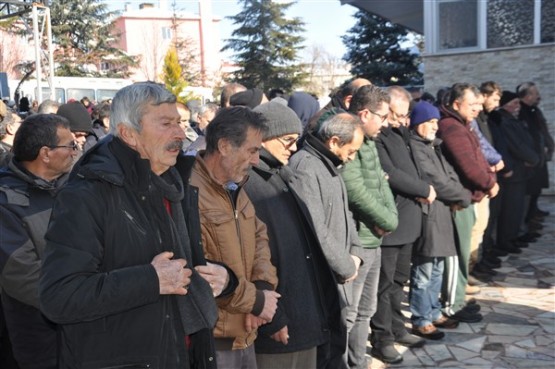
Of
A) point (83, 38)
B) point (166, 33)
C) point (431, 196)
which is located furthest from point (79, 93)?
point (166, 33)

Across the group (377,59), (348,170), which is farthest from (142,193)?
(377,59)

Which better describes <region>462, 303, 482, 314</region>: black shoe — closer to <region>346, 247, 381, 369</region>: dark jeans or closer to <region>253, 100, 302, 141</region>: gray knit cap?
<region>346, 247, 381, 369</region>: dark jeans

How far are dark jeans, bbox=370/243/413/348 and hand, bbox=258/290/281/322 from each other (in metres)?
2.35

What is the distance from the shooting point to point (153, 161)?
7.70 ft

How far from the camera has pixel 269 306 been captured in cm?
292

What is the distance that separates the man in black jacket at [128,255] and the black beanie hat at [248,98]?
387cm

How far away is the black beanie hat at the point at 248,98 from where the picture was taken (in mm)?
6258

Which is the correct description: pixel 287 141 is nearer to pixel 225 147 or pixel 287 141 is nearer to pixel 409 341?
pixel 225 147

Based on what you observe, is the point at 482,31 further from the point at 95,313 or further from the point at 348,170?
the point at 95,313

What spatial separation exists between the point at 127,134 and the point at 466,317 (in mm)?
4754

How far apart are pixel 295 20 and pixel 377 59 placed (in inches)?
635

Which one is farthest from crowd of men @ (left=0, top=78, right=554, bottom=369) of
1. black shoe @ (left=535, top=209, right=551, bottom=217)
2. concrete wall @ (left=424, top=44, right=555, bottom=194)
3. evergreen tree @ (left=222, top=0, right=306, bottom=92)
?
evergreen tree @ (left=222, top=0, right=306, bottom=92)

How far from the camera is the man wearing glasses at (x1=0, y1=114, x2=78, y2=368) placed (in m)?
3.11

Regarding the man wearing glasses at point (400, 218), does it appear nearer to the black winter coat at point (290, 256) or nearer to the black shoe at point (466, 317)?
the black shoe at point (466, 317)
